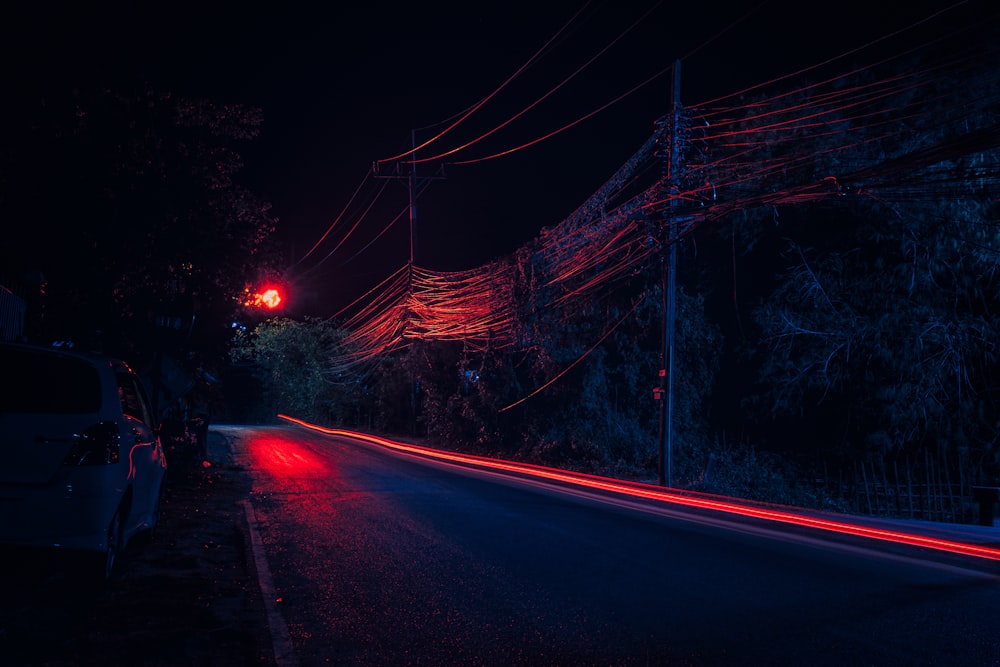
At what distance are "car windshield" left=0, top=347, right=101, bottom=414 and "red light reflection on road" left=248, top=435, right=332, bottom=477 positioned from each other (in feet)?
43.7

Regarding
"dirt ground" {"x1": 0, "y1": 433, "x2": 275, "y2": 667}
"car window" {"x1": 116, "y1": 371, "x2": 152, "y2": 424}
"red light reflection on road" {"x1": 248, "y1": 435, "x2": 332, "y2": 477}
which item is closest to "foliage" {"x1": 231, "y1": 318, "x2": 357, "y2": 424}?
"red light reflection on road" {"x1": 248, "y1": 435, "x2": 332, "y2": 477}

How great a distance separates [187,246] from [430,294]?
78.8ft

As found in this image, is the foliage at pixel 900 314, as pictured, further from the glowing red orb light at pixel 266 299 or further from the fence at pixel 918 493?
the glowing red orb light at pixel 266 299

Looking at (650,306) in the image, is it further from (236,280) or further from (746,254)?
(236,280)

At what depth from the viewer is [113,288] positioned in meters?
13.1

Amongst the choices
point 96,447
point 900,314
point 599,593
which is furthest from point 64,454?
point 900,314

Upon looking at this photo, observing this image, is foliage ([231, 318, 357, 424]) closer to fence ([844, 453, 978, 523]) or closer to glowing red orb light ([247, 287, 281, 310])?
glowing red orb light ([247, 287, 281, 310])

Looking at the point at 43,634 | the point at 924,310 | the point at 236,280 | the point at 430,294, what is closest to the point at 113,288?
the point at 236,280

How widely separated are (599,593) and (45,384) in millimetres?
4680

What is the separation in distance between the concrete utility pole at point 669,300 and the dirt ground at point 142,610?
12.7m

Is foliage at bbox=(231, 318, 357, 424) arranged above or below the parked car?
above

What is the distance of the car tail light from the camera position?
20.2 ft

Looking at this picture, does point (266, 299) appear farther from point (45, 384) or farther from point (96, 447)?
point (96, 447)

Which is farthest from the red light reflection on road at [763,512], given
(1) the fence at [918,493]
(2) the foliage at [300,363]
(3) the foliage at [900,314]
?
(2) the foliage at [300,363]
